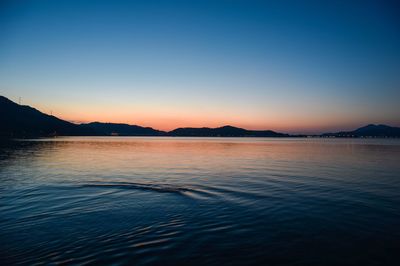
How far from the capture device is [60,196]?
1770cm

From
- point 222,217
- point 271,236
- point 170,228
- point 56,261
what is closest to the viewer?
point 56,261

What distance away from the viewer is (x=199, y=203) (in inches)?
642

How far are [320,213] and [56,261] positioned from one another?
12.5 metres

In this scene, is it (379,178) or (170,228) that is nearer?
(170,228)

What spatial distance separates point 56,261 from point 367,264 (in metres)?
9.96

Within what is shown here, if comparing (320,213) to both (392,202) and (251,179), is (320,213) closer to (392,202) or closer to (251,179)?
(392,202)

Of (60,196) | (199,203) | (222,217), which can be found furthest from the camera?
(60,196)

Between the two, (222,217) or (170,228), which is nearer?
(170,228)

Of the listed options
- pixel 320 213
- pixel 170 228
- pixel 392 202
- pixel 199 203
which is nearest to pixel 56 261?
pixel 170 228

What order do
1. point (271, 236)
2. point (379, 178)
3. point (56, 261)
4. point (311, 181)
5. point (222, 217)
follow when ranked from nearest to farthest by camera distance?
1. point (56, 261)
2. point (271, 236)
3. point (222, 217)
4. point (311, 181)
5. point (379, 178)

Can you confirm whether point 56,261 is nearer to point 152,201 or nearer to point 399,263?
point 152,201

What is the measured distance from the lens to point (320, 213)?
14031 millimetres

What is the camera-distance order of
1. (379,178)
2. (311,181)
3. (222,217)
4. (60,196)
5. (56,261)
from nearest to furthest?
(56,261) < (222,217) < (60,196) < (311,181) < (379,178)

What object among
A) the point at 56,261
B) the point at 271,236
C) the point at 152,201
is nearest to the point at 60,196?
the point at 152,201
